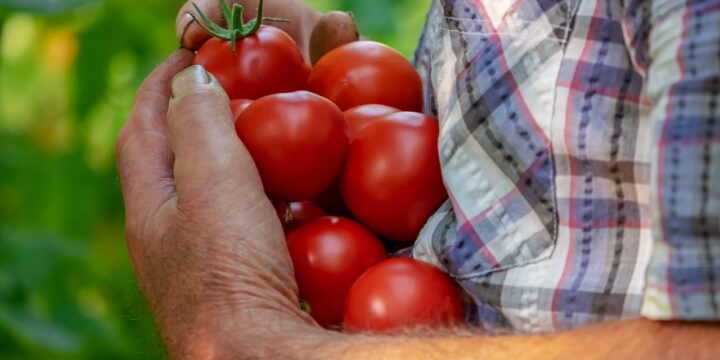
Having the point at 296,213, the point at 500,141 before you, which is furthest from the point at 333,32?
the point at 500,141

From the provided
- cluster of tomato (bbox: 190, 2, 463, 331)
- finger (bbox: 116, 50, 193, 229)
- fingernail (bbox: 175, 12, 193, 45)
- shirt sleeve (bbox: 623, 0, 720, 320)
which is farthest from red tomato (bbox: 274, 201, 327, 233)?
shirt sleeve (bbox: 623, 0, 720, 320)

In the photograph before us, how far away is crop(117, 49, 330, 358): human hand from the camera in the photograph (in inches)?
32.7

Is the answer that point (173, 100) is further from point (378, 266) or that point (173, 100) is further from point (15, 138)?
point (15, 138)

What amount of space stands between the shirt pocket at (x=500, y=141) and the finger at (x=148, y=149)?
267 mm

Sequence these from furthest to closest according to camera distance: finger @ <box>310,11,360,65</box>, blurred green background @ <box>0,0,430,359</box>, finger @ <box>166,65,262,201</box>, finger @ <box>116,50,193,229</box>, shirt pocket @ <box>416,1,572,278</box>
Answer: blurred green background @ <box>0,0,430,359</box> < finger @ <box>310,11,360,65</box> < finger @ <box>116,50,193,229</box> < finger @ <box>166,65,262,201</box> < shirt pocket @ <box>416,1,572,278</box>

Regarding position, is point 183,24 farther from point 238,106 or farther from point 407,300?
point 407,300

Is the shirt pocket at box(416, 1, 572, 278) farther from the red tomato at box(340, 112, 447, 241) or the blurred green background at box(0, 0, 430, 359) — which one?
the blurred green background at box(0, 0, 430, 359)

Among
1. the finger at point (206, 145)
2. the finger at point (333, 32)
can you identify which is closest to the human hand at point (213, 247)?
the finger at point (206, 145)

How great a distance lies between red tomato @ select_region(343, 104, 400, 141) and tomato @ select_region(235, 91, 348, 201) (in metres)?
0.03

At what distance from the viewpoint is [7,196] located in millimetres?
2131

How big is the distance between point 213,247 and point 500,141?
0.79 ft

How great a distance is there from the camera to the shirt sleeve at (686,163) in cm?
62

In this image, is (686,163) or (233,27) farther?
(233,27)

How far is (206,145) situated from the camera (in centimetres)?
87
